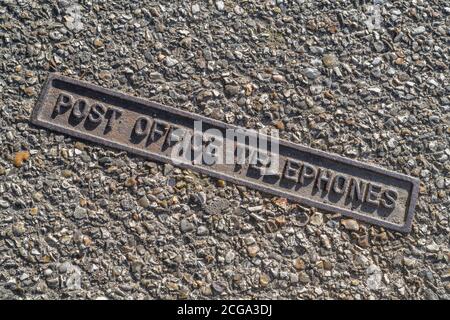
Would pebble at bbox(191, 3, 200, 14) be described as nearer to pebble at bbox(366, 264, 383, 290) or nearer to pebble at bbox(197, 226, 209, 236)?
pebble at bbox(197, 226, 209, 236)

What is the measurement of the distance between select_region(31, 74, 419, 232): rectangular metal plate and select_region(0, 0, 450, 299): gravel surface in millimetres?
54

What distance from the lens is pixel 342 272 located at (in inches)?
113

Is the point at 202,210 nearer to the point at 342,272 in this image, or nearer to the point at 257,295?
the point at 257,295

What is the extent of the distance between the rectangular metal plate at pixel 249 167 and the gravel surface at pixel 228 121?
0.18 ft

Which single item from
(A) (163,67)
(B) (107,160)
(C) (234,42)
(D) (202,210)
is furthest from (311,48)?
(B) (107,160)

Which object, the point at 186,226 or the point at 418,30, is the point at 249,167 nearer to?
the point at 186,226

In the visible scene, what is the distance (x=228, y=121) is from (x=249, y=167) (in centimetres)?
29

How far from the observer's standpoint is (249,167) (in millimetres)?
2967

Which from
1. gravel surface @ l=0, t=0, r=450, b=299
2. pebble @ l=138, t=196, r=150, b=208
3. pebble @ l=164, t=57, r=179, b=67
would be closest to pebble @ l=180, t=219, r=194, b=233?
gravel surface @ l=0, t=0, r=450, b=299

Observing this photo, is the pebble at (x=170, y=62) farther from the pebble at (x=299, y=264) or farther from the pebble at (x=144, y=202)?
the pebble at (x=299, y=264)

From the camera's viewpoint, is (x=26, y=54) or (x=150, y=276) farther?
(x=26, y=54)

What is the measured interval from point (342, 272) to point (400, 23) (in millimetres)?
1537

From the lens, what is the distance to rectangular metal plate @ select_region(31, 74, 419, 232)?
2926mm

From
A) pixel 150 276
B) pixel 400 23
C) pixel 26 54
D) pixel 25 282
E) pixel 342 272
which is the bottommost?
pixel 25 282
